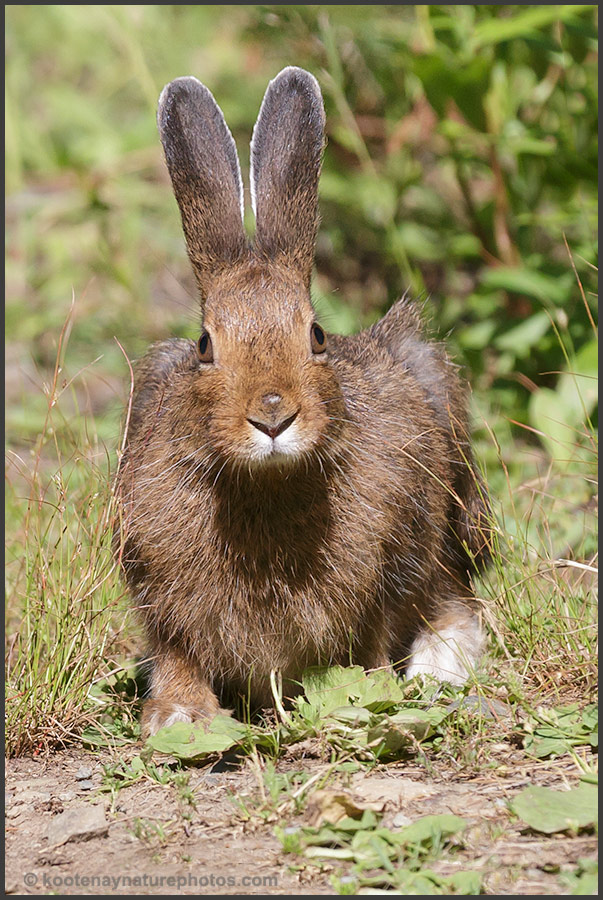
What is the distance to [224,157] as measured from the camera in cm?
465

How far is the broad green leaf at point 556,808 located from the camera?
343cm

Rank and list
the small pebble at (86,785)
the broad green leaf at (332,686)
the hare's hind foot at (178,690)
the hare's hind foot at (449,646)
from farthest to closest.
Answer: the hare's hind foot at (449,646) < the hare's hind foot at (178,690) < the broad green leaf at (332,686) < the small pebble at (86,785)

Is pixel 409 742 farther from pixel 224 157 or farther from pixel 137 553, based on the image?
pixel 224 157

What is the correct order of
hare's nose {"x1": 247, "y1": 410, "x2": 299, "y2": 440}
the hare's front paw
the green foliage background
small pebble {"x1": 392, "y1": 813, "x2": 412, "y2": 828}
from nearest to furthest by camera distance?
small pebble {"x1": 392, "y1": 813, "x2": 412, "y2": 828}
hare's nose {"x1": 247, "y1": 410, "x2": 299, "y2": 440}
the hare's front paw
the green foliage background

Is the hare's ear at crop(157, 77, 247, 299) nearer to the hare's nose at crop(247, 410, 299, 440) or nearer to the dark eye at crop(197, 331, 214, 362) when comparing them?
the dark eye at crop(197, 331, 214, 362)

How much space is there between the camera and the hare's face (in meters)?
3.91

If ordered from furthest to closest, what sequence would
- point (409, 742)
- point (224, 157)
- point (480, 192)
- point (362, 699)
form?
point (480, 192) → point (224, 157) → point (362, 699) → point (409, 742)

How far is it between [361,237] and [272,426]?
5271 millimetres

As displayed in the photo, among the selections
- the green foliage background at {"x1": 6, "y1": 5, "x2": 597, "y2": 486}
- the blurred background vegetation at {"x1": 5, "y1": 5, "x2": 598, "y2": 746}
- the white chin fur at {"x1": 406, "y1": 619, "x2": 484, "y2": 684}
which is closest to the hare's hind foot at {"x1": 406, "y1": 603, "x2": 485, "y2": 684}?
the white chin fur at {"x1": 406, "y1": 619, "x2": 484, "y2": 684}

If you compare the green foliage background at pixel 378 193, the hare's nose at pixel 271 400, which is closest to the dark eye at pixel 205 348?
the hare's nose at pixel 271 400

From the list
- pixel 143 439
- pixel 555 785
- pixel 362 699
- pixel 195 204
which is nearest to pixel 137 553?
pixel 143 439

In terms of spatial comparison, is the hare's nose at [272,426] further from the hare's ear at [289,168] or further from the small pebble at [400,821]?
the small pebble at [400,821]

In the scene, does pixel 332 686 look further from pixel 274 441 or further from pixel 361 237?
pixel 361 237

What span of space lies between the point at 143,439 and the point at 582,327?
315 centimetres
